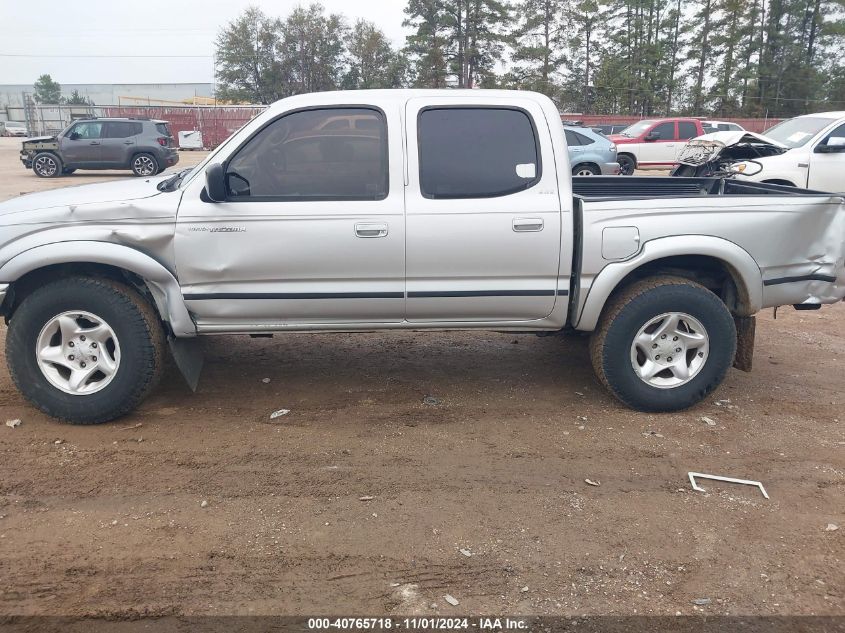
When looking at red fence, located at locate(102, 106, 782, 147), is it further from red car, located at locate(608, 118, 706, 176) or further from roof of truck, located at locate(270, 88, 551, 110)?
roof of truck, located at locate(270, 88, 551, 110)

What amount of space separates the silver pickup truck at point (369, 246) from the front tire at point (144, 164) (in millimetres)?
17163

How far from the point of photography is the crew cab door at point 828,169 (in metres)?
9.78

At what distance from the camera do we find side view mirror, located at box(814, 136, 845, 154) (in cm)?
979

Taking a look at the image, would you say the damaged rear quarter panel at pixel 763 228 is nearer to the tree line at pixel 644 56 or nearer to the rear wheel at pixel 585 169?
the rear wheel at pixel 585 169

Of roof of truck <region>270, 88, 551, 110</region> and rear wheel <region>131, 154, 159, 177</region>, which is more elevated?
roof of truck <region>270, 88, 551, 110</region>

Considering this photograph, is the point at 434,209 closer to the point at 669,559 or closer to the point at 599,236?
the point at 599,236

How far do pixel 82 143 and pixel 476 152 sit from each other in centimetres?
1896

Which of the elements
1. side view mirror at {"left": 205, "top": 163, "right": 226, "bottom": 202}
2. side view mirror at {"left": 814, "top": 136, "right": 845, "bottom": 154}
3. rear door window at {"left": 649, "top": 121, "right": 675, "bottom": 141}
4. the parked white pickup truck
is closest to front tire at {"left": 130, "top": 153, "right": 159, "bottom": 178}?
rear door window at {"left": 649, "top": 121, "right": 675, "bottom": 141}

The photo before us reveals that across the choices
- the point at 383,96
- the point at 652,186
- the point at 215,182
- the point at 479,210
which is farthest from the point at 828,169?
the point at 215,182

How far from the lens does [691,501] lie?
3377 mm

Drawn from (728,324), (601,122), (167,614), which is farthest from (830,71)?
(167,614)

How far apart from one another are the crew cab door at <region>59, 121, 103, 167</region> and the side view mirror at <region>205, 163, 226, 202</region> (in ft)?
60.1

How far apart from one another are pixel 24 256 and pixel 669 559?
145 inches

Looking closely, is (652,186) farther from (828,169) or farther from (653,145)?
(653,145)
